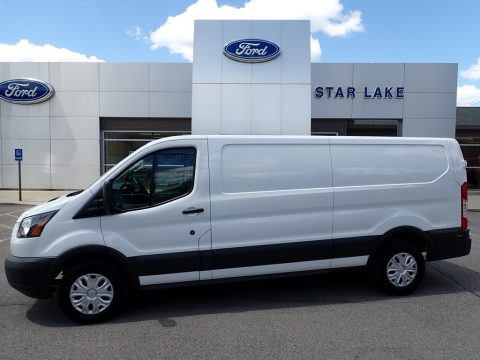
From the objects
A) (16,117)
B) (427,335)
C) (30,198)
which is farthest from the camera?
(16,117)

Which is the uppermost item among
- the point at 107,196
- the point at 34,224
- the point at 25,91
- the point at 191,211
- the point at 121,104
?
the point at 25,91

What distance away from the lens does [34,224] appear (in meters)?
4.28

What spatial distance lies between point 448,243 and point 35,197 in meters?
15.4

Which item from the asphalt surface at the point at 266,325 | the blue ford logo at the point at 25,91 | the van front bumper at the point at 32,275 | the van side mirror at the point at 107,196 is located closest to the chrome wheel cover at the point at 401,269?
the asphalt surface at the point at 266,325

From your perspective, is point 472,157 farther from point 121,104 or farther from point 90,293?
point 90,293

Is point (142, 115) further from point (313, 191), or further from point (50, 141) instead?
point (313, 191)

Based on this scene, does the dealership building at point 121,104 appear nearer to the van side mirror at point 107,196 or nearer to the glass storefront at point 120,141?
the glass storefront at point 120,141

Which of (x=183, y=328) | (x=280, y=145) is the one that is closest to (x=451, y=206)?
(x=280, y=145)

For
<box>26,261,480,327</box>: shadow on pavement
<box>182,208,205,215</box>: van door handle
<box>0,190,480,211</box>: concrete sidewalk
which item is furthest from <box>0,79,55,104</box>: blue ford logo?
<box>182,208,205,215</box>: van door handle

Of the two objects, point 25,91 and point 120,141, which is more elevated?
point 25,91

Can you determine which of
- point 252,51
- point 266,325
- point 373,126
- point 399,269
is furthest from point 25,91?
point 399,269

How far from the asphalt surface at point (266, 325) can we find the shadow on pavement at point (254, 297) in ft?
0.04

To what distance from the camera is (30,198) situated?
53.3 feet

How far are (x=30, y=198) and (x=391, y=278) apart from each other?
14.9 metres
